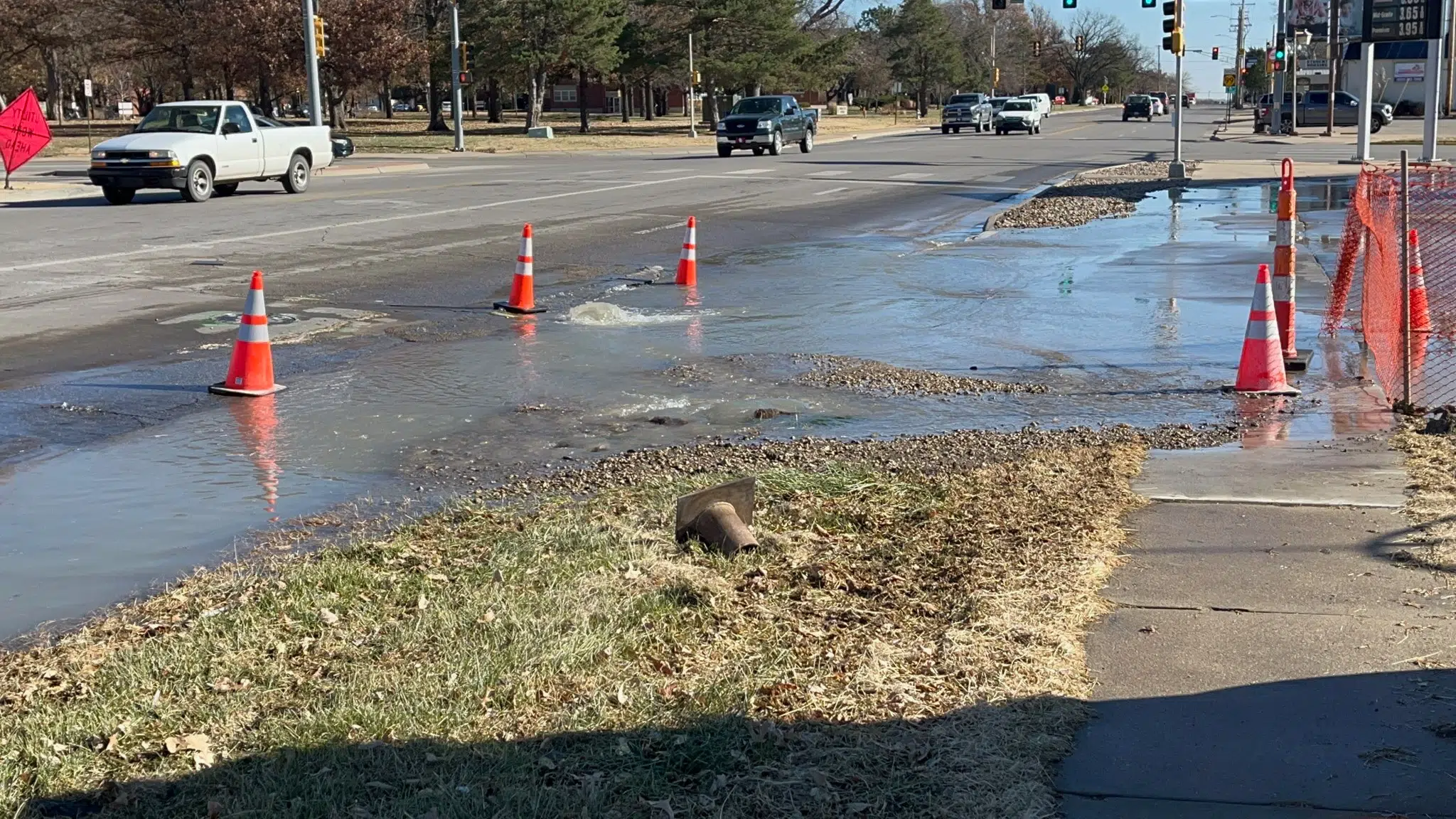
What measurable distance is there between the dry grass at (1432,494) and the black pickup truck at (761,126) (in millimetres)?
38975

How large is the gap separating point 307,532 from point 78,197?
25.2 m

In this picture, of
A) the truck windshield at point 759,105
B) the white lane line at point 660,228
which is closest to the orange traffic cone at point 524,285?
the white lane line at point 660,228

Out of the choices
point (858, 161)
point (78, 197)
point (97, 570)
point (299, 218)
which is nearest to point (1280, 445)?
point (97, 570)

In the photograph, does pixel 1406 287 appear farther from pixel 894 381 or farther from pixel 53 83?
pixel 53 83

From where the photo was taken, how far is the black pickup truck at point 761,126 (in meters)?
46.4

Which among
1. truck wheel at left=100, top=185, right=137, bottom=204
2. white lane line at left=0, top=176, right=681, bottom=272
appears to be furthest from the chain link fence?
truck wheel at left=100, top=185, right=137, bottom=204

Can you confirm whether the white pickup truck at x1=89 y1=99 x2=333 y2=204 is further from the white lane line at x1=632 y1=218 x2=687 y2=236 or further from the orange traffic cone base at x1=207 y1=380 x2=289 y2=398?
the orange traffic cone base at x1=207 y1=380 x2=289 y2=398

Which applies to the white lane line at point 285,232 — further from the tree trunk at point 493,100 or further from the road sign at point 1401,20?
the tree trunk at point 493,100

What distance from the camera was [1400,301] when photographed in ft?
34.1

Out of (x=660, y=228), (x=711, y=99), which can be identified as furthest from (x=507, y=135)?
(x=660, y=228)

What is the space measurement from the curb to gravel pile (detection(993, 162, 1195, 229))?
708 inches

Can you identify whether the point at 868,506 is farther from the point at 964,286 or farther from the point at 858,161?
the point at 858,161

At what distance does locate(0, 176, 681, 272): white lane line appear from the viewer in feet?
56.7

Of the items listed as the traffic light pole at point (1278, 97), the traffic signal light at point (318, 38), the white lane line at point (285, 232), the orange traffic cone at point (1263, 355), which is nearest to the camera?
the orange traffic cone at point (1263, 355)
